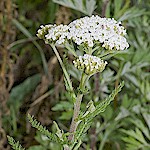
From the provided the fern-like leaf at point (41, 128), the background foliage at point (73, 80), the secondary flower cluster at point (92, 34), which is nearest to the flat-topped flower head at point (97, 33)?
the secondary flower cluster at point (92, 34)

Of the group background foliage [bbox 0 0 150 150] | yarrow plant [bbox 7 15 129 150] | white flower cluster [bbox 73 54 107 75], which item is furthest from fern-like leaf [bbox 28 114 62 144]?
background foliage [bbox 0 0 150 150]

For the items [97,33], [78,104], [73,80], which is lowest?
[73,80]

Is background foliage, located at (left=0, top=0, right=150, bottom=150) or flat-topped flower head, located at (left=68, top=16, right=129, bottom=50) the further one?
background foliage, located at (left=0, top=0, right=150, bottom=150)

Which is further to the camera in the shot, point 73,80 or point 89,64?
point 73,80

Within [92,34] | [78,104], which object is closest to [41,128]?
[78,104]

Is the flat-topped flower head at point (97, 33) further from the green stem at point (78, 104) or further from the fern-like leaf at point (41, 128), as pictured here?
the fern-like leaf at point (41, 128)

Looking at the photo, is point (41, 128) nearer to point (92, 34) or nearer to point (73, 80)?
point (92, 34)

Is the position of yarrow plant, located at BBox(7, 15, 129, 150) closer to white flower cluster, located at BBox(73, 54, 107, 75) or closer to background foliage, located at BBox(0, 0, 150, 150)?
white flower cluster, located at BBox(73, 54, 107, 75)
